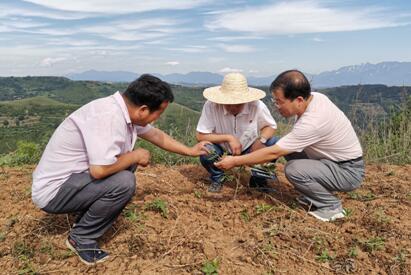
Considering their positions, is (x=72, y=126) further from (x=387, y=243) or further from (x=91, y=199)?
(x=387, y=243)

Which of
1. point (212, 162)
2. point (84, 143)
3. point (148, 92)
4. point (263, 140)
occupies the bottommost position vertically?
point (212, 162)

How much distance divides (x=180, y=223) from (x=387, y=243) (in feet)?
5.43

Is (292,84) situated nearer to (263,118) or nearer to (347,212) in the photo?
(263,118)

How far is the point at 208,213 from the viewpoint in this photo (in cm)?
346

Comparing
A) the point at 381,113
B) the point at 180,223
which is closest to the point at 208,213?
the point at 180,223

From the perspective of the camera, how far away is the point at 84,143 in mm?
2588

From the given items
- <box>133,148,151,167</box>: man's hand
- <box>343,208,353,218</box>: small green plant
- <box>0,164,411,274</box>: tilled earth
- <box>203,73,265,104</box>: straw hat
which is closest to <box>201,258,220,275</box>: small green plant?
<box>0,164,411,274</box>: tilled earth

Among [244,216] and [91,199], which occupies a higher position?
[91,199]

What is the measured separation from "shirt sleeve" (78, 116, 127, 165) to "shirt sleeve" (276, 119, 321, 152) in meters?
1.37

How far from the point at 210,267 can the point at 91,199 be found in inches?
37.5

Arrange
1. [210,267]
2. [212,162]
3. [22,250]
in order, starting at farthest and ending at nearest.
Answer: [212,162]
[22,250]
[210,267]

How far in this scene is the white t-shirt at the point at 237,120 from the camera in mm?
3943

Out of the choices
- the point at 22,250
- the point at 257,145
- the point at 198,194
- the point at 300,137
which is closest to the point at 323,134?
the point at 300,137

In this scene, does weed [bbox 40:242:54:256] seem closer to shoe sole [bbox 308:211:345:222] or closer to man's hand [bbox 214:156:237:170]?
man's hand [bbox 214:156:237:170]
